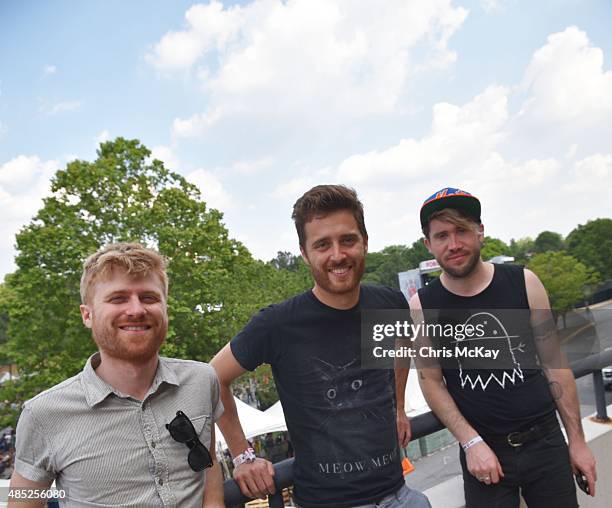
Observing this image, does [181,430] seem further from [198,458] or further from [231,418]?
[231,418]

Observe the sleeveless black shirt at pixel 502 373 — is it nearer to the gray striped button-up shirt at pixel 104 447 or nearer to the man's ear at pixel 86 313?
the gray striped button-up shirt at pixel 104 447

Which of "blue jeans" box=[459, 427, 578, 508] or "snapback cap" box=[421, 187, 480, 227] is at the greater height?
"snapback cap" box=[421, 187, 480, 227]

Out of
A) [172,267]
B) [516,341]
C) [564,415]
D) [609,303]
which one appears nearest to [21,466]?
[516,341]

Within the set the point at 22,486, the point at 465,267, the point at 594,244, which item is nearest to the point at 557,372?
the point at 465,267

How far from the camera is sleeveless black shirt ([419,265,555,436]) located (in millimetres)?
1982

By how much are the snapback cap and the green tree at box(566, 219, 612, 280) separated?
110 ft

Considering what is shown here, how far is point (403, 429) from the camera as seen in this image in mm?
1915

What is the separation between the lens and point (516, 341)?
204 cm

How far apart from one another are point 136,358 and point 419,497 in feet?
3.66

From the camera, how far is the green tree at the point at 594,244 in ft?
111

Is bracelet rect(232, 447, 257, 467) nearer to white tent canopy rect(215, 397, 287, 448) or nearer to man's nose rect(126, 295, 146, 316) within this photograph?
man's nose rect(126, 295, 146, 316)

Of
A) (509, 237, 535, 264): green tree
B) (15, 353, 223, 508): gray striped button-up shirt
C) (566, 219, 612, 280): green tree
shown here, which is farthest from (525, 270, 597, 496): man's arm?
(509, 237, 535, 264): green tree

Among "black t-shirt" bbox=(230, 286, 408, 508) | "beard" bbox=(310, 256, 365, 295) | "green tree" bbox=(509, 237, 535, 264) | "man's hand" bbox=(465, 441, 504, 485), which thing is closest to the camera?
"black t-shirt" bbox=(230, 286, 408, 508)

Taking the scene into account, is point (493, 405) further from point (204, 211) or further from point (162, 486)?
point (204, 211)
